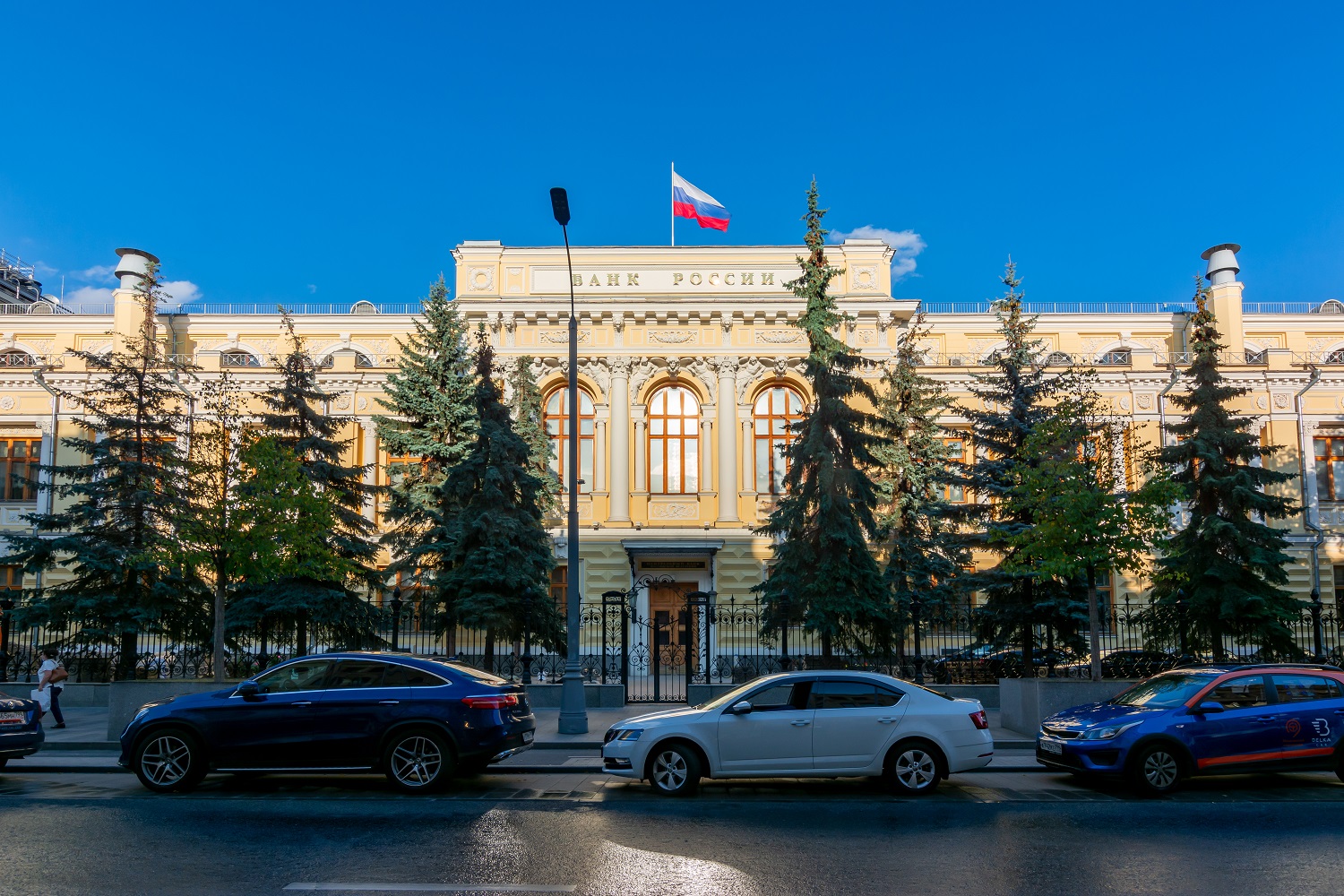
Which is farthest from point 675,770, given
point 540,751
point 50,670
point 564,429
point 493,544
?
point 564,429

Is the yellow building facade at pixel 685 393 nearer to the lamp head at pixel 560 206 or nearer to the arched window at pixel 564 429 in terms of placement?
the arched window at pixel 564 429

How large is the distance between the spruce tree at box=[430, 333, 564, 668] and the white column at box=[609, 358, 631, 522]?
9701 millimetres

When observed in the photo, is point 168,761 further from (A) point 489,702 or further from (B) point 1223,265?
(B) point 1223,265

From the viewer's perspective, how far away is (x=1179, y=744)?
11250 mm

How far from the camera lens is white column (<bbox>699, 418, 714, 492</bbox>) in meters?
36.2

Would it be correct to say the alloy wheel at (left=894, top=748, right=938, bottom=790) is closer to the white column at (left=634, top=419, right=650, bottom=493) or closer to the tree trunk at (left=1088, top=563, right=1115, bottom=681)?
the tree trunk at (left=1088, top=563, right=1115, bottom=681)

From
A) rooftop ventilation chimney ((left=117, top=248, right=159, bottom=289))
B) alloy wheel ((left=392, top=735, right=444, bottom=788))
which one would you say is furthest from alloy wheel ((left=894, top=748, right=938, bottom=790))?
rooftop ventilation chimney ((left=117, top=248, right=159, bottom=289))

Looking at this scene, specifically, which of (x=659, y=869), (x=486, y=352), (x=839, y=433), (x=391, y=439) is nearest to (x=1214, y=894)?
(x=659, y=869)

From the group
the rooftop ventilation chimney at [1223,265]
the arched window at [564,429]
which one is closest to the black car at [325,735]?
the arched window at [564,429]

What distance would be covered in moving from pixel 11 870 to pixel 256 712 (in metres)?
3.68

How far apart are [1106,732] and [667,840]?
573cm

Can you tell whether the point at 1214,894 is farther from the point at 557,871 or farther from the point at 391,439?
the point at 391,439

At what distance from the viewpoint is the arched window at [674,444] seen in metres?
36.8

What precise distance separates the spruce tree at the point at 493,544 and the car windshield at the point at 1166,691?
14.5 m
